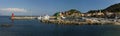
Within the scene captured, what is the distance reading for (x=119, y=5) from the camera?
14888 cm

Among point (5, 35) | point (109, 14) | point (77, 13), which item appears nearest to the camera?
point (5, 35)

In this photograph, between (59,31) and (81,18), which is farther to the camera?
(81,18)

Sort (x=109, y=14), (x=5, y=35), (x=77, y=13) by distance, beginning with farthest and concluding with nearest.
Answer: (x=77, y=13) → (x=109, y=14) → (x=5, y=35)

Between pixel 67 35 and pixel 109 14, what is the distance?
286 ft

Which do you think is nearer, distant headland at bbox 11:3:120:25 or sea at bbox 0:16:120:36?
sea at bbox 0:16:120:36

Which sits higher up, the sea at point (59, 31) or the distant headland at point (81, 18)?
the distant headland at point (81, 18)

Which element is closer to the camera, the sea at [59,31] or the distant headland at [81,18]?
the sea at [59,31]

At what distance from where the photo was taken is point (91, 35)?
43.8 m

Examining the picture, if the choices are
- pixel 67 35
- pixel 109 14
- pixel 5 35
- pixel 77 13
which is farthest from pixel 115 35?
pixel 77 13

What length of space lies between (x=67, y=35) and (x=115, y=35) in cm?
672

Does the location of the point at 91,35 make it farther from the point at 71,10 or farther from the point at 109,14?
the point at 71,10

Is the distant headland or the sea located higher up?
the distant headland

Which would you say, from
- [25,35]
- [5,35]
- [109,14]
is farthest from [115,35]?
[109,14]

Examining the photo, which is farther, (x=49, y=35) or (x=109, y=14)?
(x=109, y=14)
